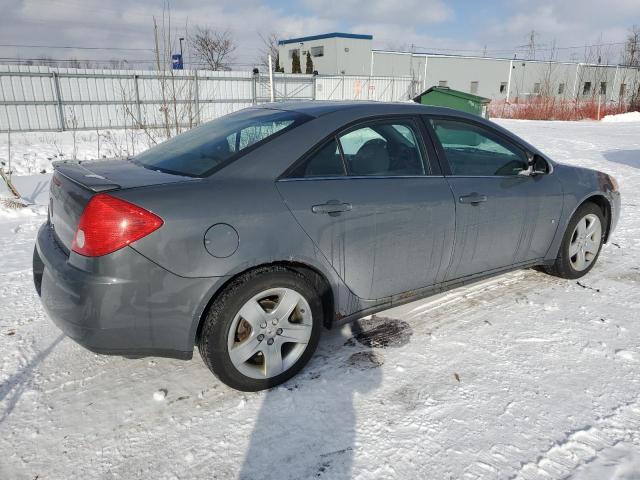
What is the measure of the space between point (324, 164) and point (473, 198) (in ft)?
3.84

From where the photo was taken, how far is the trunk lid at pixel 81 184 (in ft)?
7.72

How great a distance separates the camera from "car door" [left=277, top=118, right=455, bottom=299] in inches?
105

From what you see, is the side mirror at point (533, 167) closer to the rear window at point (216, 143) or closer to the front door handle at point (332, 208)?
the front door handle at point (332, 208)

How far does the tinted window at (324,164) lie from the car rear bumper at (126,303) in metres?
0.81

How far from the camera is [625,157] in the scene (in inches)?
450

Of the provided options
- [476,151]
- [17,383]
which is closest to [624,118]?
[476,151]

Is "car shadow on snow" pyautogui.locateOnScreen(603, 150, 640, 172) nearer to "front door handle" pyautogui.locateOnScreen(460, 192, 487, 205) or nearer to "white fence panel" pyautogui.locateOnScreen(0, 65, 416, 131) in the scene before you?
"front door handle" pyautogui.locateOnScreen(460, 192, 487, 205)

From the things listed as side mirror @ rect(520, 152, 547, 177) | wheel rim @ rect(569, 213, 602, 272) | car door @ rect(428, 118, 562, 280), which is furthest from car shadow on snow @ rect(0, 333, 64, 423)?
wheel rim @ rect(569, 213, 602, 272)

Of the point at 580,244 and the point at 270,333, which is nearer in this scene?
the point at 270,333

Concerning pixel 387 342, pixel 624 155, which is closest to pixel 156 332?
pixel 387 342

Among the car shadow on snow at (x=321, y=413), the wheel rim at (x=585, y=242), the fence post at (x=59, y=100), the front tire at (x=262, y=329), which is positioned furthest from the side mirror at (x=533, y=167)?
the fence post at (x=59, y=100)

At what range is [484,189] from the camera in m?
3.37

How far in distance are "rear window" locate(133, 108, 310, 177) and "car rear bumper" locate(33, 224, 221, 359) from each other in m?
0.62

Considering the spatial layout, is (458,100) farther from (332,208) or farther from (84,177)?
(84,177)
